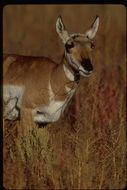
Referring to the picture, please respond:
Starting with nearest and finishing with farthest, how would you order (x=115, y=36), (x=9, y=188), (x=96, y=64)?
(x=9, y=188), (x=96, y=64), (x=115, y=36)

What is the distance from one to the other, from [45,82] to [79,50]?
54cm

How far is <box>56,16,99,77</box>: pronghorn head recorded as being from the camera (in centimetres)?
615

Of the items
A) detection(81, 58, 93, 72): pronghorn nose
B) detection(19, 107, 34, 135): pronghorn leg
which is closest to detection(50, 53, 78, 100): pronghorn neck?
detection(19, 107, 34, 135): pronghorn leg

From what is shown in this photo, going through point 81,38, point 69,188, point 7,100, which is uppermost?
point 81,38

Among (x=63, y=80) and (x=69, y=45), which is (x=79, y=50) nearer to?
(x=69, y=45)

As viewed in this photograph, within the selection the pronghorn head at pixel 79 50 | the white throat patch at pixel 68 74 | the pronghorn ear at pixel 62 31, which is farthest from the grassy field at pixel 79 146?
the pronghorn ear at pixel 62 31

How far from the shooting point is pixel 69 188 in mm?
5777

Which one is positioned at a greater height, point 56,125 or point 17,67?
point 17,67

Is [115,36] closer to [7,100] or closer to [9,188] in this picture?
[7,100]

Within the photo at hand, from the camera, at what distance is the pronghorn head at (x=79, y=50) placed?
242 inches

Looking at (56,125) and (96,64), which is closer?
(56,125)

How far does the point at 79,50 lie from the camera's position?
20.6ft
